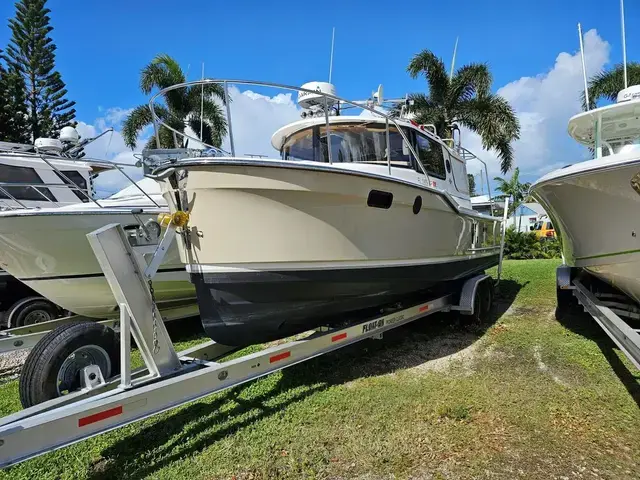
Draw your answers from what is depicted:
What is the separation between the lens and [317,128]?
5.11 m

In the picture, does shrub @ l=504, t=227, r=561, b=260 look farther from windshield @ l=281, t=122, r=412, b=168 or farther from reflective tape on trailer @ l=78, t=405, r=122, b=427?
reflective tape on trailer @ l=78, t=405, r=122, b=427

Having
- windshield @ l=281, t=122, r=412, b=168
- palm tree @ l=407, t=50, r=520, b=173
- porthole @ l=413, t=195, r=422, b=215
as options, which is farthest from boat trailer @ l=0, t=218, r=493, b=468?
palm tree @ l=407, t=50, r=520, b=173

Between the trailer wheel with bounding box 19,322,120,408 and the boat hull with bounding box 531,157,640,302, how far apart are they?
4447mm

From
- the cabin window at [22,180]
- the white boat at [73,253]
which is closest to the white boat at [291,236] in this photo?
the white boat at [73,253]

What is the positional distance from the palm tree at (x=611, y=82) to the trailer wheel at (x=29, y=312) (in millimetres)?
16425

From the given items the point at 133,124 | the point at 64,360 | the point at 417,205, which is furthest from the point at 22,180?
the point at 133,124

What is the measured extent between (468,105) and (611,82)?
4855 millimetres

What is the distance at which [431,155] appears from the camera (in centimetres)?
555

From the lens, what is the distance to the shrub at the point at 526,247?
18.0 metres

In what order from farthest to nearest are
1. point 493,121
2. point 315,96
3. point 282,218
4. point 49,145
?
point 493,121
point 49,145
point 315,96
point 282,218

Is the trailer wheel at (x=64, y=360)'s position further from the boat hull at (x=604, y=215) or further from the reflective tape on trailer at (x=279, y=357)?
the boat hull at (x=604, y=215)

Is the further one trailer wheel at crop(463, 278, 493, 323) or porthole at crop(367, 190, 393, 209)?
trailer wheel at crop(463, 278, 493, 323)

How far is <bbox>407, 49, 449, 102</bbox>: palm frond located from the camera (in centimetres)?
1811

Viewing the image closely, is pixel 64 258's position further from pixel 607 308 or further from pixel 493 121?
pixel 493 121
